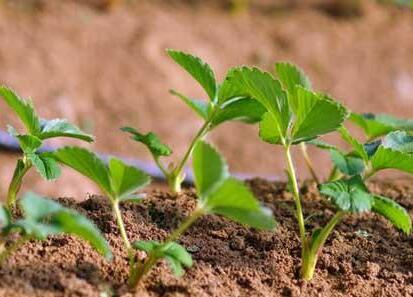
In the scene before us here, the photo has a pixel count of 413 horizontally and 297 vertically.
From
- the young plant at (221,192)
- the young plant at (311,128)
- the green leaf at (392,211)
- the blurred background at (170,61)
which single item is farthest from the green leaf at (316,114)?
the blurred background at (170,61)

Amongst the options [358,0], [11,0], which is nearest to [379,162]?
[11,0]

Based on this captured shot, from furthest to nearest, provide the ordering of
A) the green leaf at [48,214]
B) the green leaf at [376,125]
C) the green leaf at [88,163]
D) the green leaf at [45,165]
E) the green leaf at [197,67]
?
the green leaf at [376,125] → the green leaf at [197,67] → the green leaf at [45,165] → the green leaf at [88,163] → the green leaf at [48,214]

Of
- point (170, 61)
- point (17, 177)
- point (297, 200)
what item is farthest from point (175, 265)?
point (170, 61)

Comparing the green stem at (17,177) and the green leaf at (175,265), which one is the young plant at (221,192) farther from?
the green stem at (17,177)

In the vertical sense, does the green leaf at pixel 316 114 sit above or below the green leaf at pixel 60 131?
above

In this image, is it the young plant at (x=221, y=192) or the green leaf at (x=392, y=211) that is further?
the green leaf at (x=392, y=211)

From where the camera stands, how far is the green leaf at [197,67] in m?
1.23

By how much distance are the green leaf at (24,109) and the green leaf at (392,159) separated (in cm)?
45

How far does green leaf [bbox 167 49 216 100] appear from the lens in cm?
123

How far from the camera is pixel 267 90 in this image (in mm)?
1104

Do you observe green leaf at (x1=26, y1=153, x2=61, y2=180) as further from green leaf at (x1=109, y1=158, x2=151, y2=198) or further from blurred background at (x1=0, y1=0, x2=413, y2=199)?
blurred background at (x1=0, y1=0, x2=413, y2=199)

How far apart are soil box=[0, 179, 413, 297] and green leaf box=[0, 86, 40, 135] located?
13 cm

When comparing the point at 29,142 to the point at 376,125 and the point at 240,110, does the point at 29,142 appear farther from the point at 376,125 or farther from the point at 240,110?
the point at 376,125

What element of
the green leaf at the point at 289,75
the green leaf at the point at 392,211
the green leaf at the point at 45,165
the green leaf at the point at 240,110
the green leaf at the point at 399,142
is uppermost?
the green leaf at the point at 289,75
